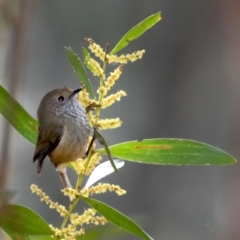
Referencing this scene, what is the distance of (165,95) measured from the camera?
250 cm

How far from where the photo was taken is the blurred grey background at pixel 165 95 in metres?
2.35

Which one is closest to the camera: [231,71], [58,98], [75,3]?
[58,98]

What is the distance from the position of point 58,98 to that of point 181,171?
1.43 metres

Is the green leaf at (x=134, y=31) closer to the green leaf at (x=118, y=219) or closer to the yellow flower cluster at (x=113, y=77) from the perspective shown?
the yellow flower cluster at (x=113, y=77)

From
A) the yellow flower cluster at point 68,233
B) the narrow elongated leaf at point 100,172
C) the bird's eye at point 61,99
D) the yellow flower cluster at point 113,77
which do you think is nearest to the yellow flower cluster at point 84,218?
the yellow flower cluster at point 68,233

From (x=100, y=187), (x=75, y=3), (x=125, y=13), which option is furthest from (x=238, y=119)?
(x=100, y=187)

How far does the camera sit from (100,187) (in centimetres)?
81

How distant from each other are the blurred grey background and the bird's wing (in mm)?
1131

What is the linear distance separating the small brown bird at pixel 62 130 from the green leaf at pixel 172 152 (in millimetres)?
177

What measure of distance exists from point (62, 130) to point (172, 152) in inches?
15.8

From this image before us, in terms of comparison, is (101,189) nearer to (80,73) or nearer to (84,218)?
(84,218)

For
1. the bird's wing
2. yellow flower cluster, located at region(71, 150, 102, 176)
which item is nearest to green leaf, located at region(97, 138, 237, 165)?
yellow flower cluster, located at region(71, 150, 102, 176)

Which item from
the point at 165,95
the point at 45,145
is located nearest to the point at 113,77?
the point at 45,145

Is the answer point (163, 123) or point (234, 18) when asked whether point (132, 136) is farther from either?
point (234, 18)
